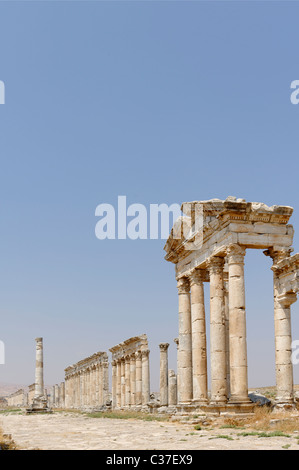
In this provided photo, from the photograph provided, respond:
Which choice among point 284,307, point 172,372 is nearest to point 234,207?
point 284,307

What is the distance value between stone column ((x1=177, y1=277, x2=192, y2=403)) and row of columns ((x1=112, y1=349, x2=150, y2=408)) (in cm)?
1726

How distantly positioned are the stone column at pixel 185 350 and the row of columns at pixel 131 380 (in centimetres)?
1726

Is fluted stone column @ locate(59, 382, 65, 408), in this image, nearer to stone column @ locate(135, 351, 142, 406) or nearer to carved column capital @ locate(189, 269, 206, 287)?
stone column @ locate(135, 351, 142, 406)

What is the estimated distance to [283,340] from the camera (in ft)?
68.5

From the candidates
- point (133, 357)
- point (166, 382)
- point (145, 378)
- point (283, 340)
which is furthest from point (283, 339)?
point (133, 357)

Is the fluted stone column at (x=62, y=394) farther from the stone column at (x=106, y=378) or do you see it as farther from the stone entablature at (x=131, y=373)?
the stone entablature at (x=131, y=373)

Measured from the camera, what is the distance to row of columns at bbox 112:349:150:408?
140ft

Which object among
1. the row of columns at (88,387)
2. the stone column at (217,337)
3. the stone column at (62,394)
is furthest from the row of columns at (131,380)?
the stone column at (62,394)

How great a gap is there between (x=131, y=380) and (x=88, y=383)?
1891 cm

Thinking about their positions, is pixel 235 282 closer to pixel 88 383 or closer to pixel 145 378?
pixel 145 378

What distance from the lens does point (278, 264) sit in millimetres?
20906

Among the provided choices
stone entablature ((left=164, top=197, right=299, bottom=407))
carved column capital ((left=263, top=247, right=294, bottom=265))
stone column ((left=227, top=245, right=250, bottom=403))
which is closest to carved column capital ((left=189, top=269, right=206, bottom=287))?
stone entablature ((left=164, top=197, right=299, bottom=407))

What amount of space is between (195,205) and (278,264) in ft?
13.1
